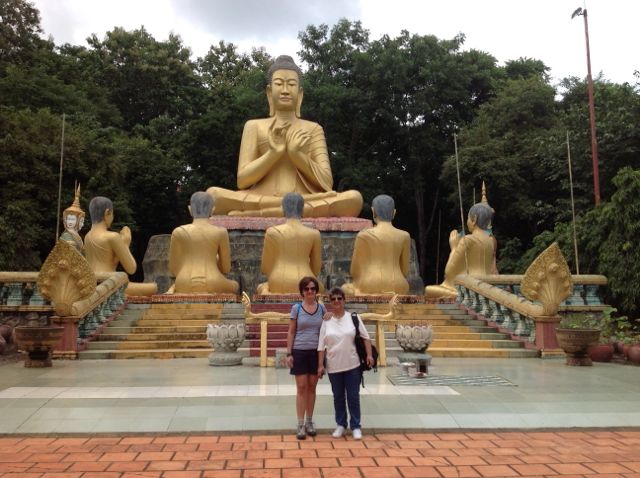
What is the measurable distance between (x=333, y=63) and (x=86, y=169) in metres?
12.7

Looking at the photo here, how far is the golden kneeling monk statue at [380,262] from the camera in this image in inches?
515

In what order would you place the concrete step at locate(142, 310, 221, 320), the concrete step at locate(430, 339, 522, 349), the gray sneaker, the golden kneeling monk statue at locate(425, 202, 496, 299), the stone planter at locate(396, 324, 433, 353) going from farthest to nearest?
the golden kneeling monk statue at locate(425, 202, 496, 299), the concrete step at locate(142, 310, 221, 320), the concrete step at locate(430, 339, 522, 349), the stone planter at locate(396, 324, 433, 353), the gray sneaker

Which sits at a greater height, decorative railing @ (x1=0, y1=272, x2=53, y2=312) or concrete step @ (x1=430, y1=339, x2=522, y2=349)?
decorative railing @ (x1=0, y1=272, x2=53, y2=312)

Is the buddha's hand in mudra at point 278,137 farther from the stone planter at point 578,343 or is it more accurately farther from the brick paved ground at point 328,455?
the brick paved ground at point 328,455

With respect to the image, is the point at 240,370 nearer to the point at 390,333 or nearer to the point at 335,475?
the point at 390,333

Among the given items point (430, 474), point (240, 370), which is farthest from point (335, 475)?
point (240, 370)

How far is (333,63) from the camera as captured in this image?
30.5 meters

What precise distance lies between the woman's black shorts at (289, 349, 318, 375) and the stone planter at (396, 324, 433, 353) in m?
3.19

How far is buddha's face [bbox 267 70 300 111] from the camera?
Result: 17.8 meters

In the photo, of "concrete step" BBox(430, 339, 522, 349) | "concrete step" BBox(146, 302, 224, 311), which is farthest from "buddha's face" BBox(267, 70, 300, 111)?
"concrete step" BBox(430, 339, 522, 349)

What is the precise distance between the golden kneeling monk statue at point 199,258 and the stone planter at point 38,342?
4.30 meters

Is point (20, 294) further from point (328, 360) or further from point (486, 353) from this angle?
point (328, 360)

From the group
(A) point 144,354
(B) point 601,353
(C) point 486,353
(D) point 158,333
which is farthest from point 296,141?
(B) point 601,353

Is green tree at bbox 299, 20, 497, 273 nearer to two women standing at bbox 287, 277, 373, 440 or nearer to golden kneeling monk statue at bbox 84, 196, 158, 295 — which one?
golden kneeling monk statue at bbox 84, 196, 158, 295
